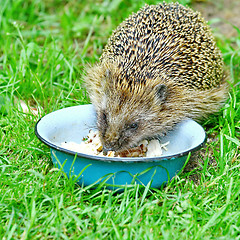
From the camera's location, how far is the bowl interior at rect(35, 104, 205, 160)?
3887 millimetres

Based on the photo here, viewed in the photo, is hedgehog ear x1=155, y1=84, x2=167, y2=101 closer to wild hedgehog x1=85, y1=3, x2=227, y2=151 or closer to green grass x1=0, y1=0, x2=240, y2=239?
→ wild hedgehog x1=85, y1=3, x2=227, y2=151

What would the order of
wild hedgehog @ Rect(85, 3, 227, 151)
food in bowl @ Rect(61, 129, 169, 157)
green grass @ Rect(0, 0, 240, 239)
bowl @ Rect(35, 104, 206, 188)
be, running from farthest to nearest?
food in bowl @ Rect(61, 129, 169, 157) < wild hedgehog @ Rect(85, 3, 227, 151) < bowl @ Rect(35, 104, 206, 188) < green grass @ Rect(0, 0, 240, 239)

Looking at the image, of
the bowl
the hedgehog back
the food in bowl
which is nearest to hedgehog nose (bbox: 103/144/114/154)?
the food in bowl

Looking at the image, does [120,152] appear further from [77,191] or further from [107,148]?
[77,191]

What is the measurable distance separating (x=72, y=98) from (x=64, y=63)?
0.72 meters

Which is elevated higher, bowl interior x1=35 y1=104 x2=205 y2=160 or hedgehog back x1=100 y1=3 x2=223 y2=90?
hedgehog back x1=100 y1=3 x2=223 y2=90

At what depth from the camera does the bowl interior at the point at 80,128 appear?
3887 mm

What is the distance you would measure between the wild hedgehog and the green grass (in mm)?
396

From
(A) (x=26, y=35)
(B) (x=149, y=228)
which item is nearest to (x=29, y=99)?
(A) (x=26, y=35)

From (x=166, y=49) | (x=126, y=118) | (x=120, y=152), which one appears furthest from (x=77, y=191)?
(x=166, y=49)

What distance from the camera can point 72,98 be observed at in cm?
499

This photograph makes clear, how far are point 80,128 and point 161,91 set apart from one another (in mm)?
961

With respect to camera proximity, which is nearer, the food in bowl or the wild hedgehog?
the wild hedgehog

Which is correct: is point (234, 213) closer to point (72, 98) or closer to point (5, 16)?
point (72, 98)
